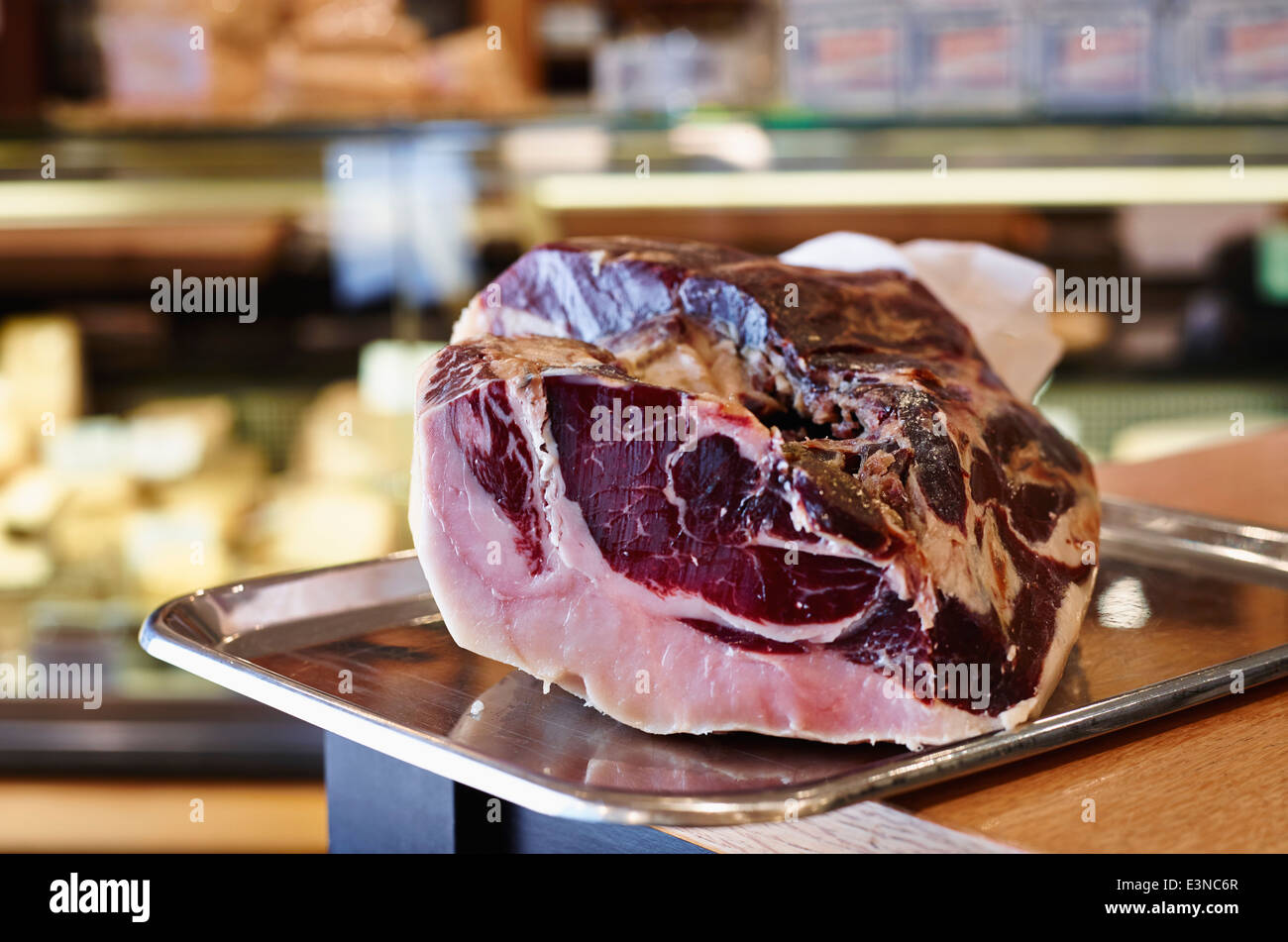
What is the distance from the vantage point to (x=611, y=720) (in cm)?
90

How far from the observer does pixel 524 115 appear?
2379 mm

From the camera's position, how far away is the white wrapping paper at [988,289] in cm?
140

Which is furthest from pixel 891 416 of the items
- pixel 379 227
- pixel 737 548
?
pixel 379 227

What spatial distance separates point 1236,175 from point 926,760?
→ 7.01ft

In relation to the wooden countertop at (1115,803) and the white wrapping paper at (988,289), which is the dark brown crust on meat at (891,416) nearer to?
the wooden countertop at (1115,803)

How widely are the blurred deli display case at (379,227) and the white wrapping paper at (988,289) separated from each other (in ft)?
3.14

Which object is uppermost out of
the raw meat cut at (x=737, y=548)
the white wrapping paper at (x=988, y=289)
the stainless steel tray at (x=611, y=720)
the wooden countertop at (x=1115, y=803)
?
the white wrapping paper at (x=988, y=289)

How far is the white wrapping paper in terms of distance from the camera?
1.40 meters

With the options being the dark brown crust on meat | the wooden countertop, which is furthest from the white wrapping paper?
the wooden countertop

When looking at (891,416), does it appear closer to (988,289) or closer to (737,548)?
(737,548)

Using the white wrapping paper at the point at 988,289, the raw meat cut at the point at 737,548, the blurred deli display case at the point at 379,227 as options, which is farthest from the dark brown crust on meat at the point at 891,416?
the blurred deli display case at the point at 379,227

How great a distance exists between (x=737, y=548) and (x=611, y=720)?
16 cm
